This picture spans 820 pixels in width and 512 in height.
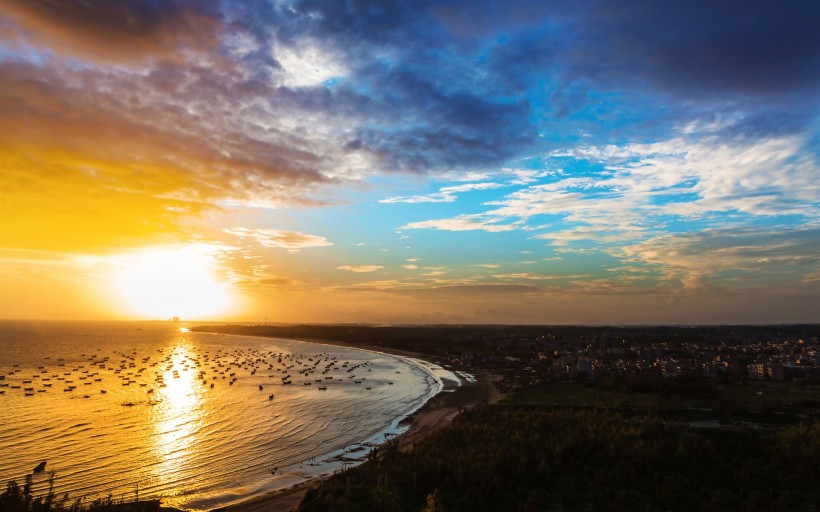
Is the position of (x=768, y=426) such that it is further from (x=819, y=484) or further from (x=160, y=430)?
(x=160, y=430)

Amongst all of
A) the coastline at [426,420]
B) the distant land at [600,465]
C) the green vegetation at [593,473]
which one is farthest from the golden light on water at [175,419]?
the green vegetation at [593,473]

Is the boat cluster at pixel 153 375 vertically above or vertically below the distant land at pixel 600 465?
below

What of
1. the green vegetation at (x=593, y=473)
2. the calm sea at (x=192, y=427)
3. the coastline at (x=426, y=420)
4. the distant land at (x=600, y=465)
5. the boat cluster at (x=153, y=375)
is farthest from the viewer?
the boat cluster at (x=153, y=375)

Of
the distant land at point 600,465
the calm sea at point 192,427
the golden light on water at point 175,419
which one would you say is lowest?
the golden light on water at point 175,419

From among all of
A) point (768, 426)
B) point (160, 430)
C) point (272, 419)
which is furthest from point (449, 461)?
point (160, 430)

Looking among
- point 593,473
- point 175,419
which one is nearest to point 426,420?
point 593,473

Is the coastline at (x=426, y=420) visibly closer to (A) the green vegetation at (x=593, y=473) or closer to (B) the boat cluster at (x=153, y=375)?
(A) the green vegetation at (x=593, y=473)

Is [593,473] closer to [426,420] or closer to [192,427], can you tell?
[426,420]

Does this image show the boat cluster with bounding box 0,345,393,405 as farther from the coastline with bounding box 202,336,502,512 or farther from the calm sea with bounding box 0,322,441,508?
the coastline with bounding box 202,336,502,512
